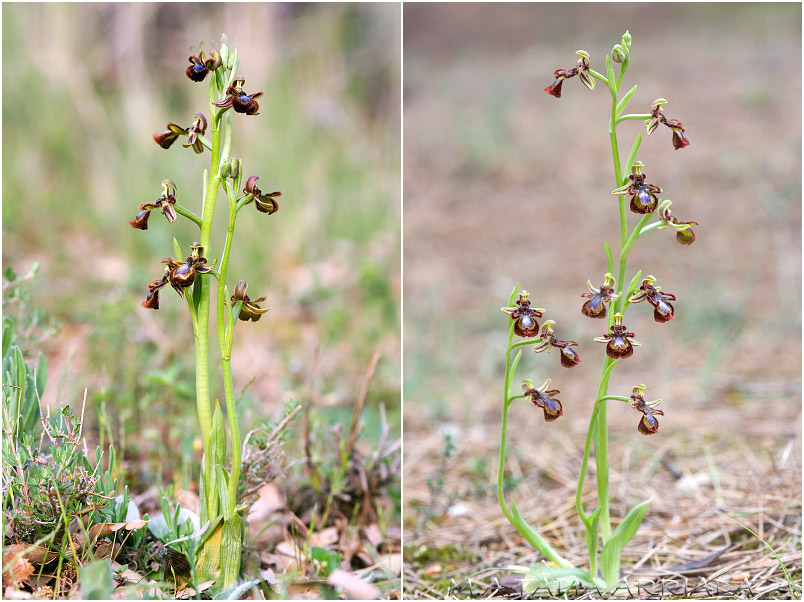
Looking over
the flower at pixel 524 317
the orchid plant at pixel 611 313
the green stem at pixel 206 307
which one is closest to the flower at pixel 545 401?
the orchid plant at pixel 611 313

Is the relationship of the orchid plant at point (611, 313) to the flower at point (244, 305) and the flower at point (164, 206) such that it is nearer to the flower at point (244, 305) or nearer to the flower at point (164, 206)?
the flower at point (244, 305)

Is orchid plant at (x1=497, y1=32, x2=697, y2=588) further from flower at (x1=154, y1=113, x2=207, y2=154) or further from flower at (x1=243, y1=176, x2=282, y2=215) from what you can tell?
flower at (x1=154, y1=113, x2=207, y2=154)

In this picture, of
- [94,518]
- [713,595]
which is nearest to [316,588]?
[94,518]

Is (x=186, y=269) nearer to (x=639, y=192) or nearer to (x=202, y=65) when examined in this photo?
(x=202, y=65)

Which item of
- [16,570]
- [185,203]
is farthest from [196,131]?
[185,203]

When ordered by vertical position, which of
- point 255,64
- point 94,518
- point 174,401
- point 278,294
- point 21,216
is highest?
point 255,64

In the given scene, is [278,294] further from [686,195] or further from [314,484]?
[686,195]
